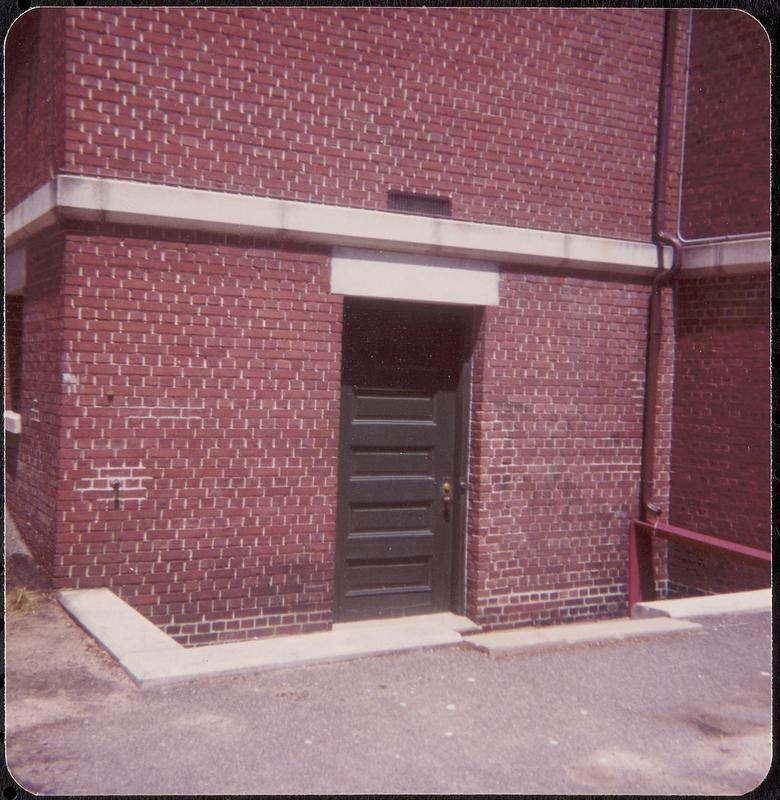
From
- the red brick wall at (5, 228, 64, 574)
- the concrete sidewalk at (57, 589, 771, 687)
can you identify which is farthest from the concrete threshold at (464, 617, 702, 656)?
the red brick wall at (5, 228, 64, 574)

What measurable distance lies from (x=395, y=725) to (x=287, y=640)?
1.21 m

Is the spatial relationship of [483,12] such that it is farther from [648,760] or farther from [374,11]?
[648,760]

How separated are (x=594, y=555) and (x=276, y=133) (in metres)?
4.61

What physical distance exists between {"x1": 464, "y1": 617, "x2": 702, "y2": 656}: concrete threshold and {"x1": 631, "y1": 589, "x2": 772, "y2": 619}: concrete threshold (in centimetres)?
14

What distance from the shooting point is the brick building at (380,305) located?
577cm

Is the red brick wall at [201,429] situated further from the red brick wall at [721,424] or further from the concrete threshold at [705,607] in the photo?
the red brick wall at [721,424]

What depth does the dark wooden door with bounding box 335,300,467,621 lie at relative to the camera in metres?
7.11

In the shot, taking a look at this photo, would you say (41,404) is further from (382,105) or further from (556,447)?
(556,447)

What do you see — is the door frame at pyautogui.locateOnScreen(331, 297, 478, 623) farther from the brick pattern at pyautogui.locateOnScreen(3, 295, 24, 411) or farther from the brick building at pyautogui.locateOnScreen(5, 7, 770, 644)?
the brick pattern at pyautogui.locateOnScreen(3, 295, 24, 411)

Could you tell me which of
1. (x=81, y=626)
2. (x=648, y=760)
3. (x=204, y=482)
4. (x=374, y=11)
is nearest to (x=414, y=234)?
(x=374, y=11)

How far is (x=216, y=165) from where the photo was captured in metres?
6.00

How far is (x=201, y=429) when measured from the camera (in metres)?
6.05

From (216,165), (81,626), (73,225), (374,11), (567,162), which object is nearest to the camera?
(81,626)

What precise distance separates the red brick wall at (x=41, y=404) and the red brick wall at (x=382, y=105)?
88 cm
